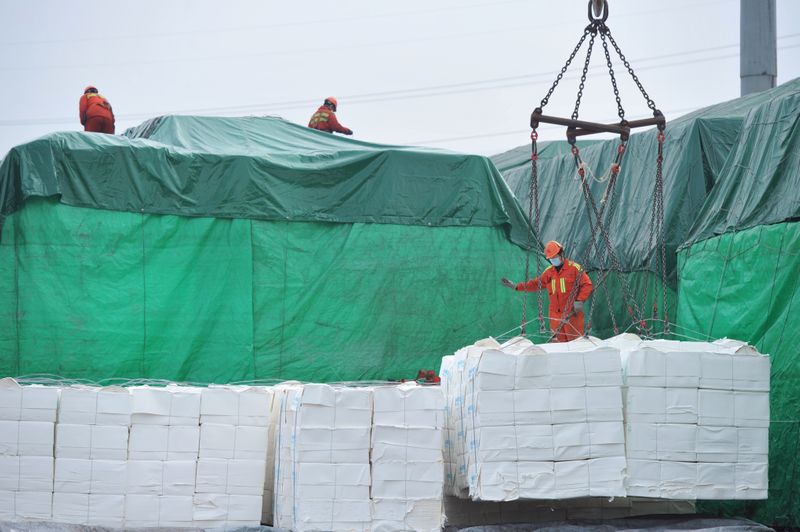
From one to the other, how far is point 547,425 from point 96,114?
10.6 meters

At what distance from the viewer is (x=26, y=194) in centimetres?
1327

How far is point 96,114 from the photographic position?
1683 centimetres

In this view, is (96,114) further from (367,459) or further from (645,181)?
(367,459)

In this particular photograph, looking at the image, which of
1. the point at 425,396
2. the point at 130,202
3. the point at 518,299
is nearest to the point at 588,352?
the point at 425,396

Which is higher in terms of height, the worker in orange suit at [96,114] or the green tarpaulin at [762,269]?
the worker in orange suit at [96,114]

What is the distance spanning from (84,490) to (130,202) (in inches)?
207

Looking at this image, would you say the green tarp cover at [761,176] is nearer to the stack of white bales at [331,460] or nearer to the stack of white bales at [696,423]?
the stack of white bales at [696,423]

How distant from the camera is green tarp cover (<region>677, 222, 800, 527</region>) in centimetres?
1080

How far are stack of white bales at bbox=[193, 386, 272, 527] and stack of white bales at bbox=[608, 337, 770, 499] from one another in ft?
11.4

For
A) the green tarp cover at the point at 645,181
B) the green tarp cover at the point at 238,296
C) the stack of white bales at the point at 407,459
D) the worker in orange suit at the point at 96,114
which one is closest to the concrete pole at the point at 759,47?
the green tarp cover at the point at 645,181

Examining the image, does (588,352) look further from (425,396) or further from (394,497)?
(394,497)

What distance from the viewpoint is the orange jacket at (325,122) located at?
59.6ft

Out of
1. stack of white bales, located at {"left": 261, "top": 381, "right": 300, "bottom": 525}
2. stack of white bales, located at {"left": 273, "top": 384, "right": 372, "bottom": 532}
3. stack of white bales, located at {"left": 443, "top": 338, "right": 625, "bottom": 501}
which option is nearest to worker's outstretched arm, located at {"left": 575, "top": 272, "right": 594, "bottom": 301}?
stack of white bales, located at {"left": 443, "top": 338, "right": 625, "bottom": 501}

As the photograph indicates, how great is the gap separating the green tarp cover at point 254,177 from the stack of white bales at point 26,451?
4393mm
